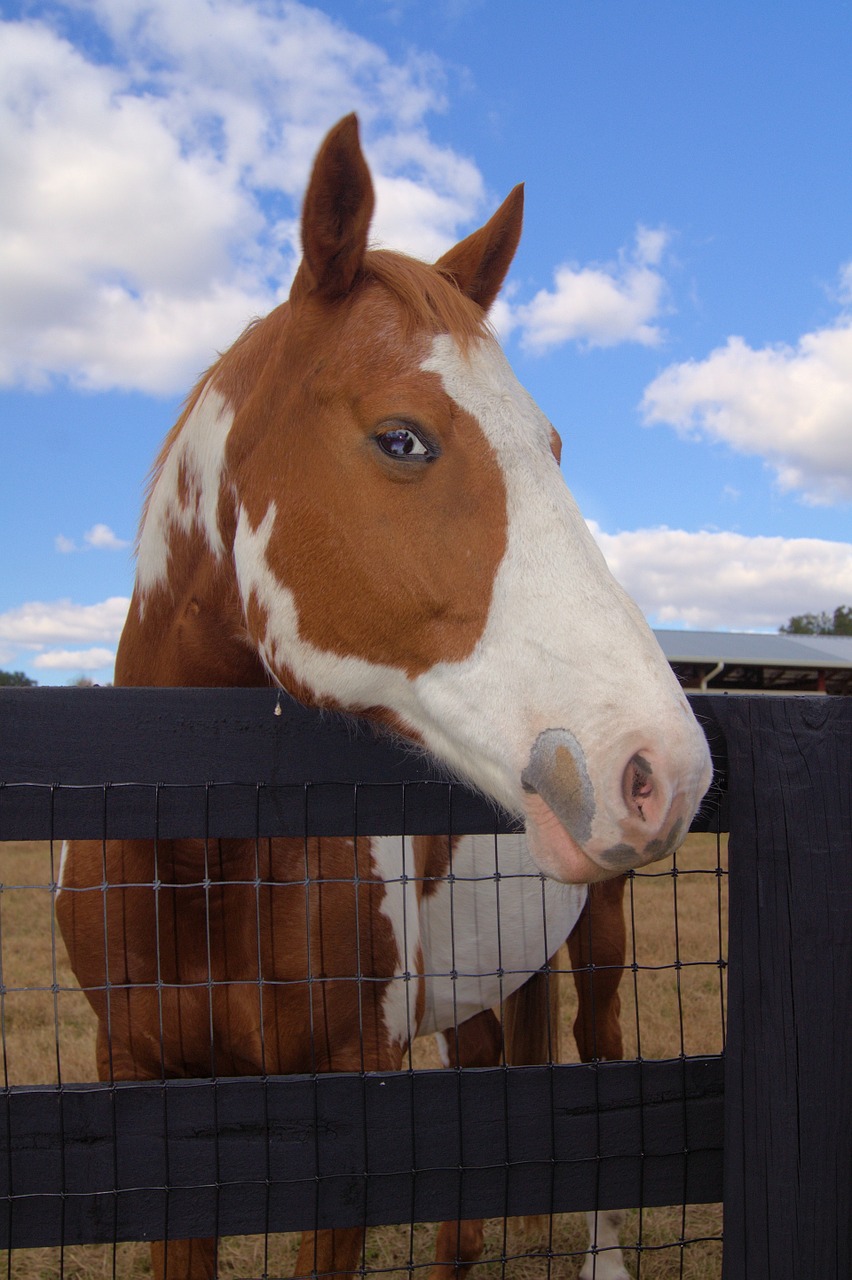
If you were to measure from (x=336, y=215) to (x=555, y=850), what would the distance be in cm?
140

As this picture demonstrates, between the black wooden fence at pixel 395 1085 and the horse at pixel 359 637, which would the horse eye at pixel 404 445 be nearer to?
the horse at pixel 359 637

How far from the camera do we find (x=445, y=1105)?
190 centimetres

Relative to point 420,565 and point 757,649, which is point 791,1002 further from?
point 757,649

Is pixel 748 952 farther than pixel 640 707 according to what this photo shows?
Yes

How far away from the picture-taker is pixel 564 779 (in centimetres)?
155

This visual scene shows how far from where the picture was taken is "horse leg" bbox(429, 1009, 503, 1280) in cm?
341

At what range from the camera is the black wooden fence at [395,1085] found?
180 cm

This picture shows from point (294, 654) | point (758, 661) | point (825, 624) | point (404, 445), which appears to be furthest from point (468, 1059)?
point (825, 624)

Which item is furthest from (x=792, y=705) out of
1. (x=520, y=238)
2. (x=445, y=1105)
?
(x=520, y=238)

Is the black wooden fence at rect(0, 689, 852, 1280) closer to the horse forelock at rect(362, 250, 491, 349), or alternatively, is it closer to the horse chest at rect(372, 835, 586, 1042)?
the horse chest at rect(372, 835, 586, 1042)

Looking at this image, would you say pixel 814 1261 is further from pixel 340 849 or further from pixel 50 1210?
pixel 50 1210

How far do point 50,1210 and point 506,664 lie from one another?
137 centimetres

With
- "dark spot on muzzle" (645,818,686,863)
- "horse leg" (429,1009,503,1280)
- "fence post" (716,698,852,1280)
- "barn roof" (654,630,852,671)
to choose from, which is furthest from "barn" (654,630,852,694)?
"dark spot on muzzle" (645,818,686,863)

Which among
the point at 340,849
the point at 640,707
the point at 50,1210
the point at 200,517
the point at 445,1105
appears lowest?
the point at 50,1210
